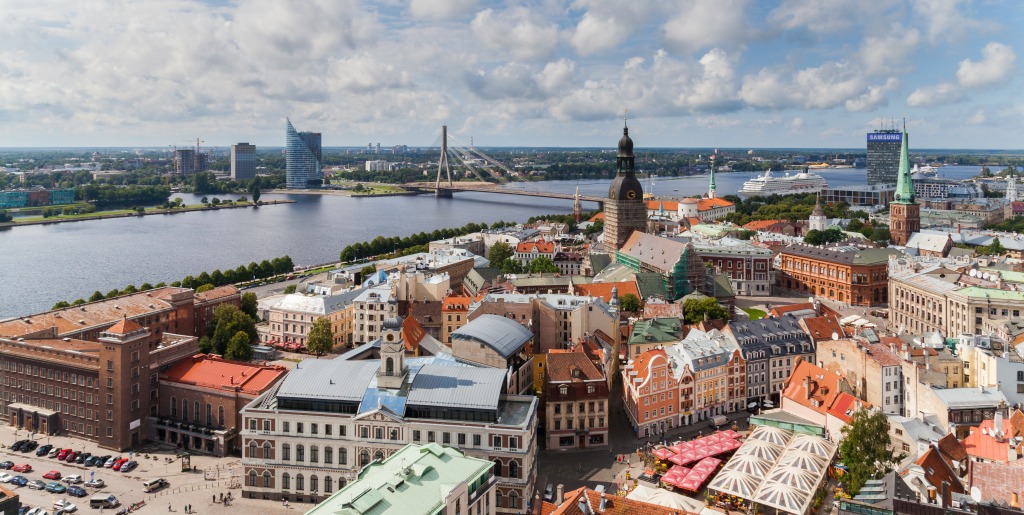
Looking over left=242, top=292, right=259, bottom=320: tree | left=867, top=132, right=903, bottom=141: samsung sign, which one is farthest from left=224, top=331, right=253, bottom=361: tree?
left=867, top=132, right=903, bottom=141: samsung sign

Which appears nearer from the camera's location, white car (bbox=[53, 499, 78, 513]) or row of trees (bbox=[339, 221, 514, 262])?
white car (bbox=[53, 499, 78, 513])

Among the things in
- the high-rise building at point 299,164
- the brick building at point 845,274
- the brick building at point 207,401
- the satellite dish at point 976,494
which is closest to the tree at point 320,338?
the brick building at point 207,401

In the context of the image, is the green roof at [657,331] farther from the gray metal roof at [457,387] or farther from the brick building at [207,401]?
the brick building at [207,401]

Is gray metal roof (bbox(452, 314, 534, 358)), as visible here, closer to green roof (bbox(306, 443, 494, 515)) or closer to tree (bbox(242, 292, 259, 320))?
green roof (bbox(306, 443, 494, 515))

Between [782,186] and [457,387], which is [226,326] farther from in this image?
[782,186]

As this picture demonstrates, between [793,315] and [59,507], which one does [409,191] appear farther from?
[59,507]
